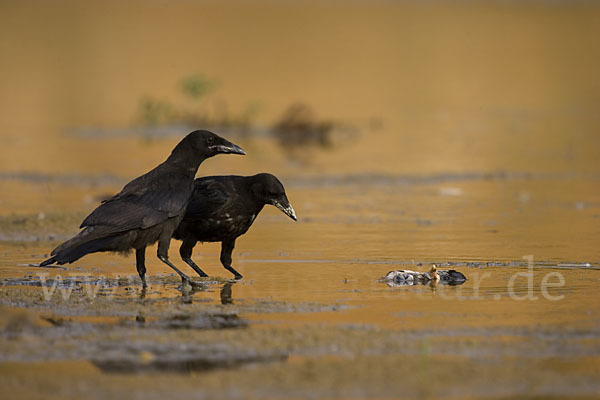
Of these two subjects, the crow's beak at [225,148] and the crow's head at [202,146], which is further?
the crow's beak at [225,148]

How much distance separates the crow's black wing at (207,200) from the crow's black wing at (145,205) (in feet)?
1.21

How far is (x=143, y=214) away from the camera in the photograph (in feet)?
33.2

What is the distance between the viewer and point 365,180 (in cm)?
1880

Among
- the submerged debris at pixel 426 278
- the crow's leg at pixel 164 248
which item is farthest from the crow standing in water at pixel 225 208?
the submerged debris at pixel 426 278

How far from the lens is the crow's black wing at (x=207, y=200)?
35.8 ft

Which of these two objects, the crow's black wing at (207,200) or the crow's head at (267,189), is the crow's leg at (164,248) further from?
the crow's head at (267,189)

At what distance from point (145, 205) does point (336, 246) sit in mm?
3035

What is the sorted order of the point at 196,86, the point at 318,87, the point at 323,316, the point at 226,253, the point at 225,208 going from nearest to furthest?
the point at 323,316, the point at 225,208, the point at 226,253, the point at 196,86, the point at 318,87

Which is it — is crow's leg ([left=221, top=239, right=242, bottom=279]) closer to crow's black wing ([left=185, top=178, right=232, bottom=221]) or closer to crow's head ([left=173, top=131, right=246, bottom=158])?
crow's black wing ([left=185, top=178, right=232, bottom=221])

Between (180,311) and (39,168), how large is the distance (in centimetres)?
1220

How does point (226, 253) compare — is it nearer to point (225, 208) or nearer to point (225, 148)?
point (225, 208)

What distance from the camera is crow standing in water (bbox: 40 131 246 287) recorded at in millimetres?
9859

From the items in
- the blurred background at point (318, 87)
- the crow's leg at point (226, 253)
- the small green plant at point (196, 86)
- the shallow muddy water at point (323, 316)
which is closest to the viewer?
the shallow muddy water at point (323, 316)

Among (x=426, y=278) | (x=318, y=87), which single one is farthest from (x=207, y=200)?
(x=318, y=87)
